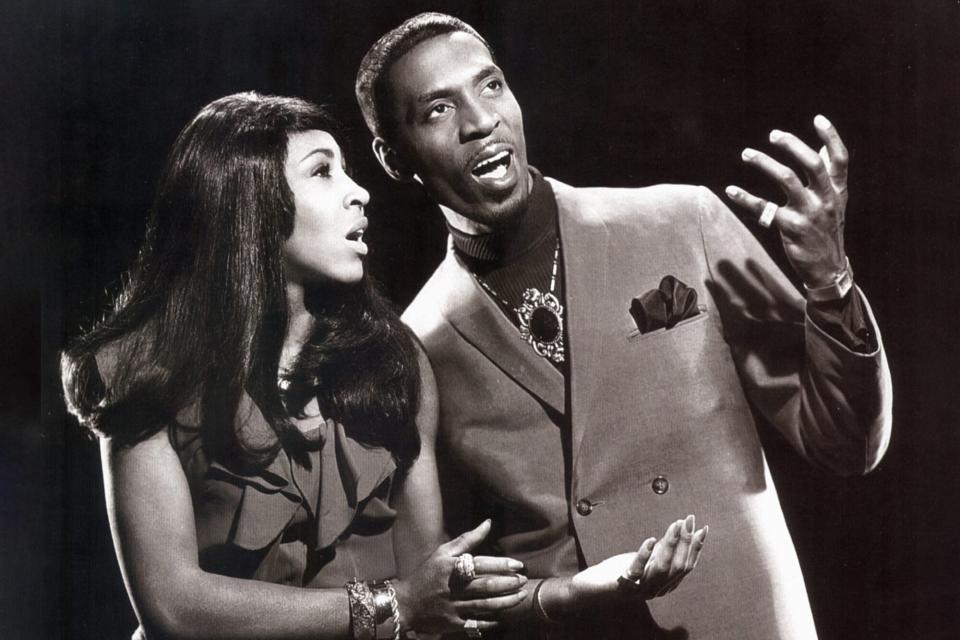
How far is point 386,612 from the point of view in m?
2.26

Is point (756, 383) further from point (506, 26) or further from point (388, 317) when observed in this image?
point (506, 26)

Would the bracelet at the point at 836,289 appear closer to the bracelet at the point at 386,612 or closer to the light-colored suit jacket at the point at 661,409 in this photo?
the light-colored suit jacket at the point at 661,409

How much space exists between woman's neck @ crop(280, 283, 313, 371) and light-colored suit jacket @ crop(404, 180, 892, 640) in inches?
11.3

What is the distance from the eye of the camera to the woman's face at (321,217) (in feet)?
7.71

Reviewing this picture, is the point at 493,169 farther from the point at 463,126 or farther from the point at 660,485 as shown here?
the point at 660,485

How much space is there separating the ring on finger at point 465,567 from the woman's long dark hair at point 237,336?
0.29 metres

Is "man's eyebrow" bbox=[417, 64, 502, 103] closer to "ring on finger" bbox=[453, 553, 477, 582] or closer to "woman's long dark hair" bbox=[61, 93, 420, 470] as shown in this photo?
"woman's long dark hair" bbox=[61, 93, 420, 470]

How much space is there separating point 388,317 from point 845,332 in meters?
1.08

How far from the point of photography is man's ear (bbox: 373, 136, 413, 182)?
2.44 m

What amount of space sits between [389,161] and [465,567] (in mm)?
1020

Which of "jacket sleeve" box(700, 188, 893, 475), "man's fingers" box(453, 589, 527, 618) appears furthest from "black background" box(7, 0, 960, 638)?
"man's fingers" box(453, 589, 527, 618)

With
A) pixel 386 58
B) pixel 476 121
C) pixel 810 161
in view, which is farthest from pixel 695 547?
pixel 386 58

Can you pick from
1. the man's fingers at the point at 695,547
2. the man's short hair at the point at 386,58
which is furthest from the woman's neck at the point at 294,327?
the man's fingers at the point at 695,547

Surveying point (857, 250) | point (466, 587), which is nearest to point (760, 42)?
point (857, 250)
